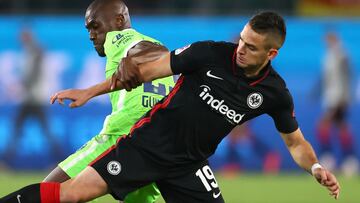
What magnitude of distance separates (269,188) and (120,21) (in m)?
5.85

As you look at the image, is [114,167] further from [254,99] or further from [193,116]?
[254,99]

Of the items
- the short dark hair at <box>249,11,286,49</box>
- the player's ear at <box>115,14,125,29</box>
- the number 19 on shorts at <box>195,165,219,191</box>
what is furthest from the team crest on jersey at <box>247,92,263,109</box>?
the player's ear at <box>115,14,125,29</box>

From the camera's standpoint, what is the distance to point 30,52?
16031 mm

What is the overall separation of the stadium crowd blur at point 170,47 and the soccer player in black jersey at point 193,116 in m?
9.04

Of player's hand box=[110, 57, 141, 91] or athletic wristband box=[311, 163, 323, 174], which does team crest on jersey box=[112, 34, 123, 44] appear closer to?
player's hand box=[110, 57, 141, 91]

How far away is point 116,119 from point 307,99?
9.03 metres

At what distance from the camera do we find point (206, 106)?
666 cm

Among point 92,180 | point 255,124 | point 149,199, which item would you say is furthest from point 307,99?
point 92,180

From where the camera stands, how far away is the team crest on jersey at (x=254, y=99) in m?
6.70

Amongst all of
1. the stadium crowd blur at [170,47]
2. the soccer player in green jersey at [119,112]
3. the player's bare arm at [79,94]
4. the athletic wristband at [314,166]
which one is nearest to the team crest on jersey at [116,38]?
the soccer player in green jersey at [119,112]

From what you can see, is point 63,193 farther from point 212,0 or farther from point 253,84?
point 212,0

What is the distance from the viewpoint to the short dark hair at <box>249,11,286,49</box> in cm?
645

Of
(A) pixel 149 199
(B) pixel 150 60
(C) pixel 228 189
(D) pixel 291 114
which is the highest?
(B) pixel 150 60

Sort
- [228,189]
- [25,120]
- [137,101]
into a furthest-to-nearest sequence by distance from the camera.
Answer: [25,120] → [228,189] → [137,101]
